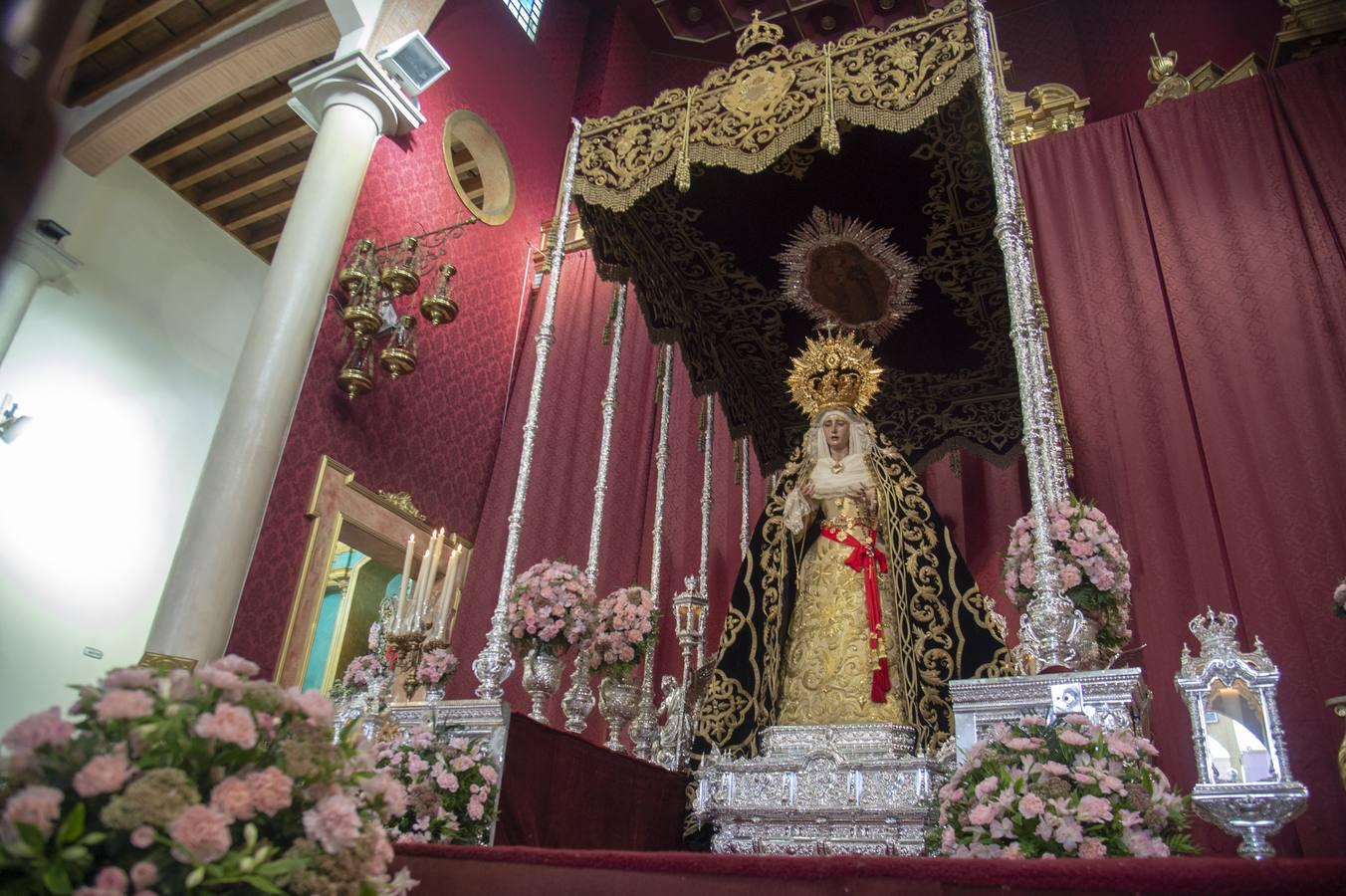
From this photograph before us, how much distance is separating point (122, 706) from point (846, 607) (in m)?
3.96

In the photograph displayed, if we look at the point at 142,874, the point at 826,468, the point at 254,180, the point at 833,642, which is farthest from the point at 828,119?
the point at 254,180

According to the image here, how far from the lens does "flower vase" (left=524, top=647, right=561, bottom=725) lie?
15.4 ft

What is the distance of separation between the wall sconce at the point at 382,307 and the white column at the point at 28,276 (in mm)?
2403

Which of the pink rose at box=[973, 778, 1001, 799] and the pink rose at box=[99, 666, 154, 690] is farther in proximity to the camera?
the pink rose at box=[973, 778, 1001, 799]

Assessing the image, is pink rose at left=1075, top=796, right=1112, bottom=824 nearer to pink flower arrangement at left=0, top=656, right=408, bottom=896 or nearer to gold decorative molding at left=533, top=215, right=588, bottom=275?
pink flower arrangement at left=0, top=656, right=408, bottom=896

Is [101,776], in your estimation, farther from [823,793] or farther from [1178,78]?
[1178,78]

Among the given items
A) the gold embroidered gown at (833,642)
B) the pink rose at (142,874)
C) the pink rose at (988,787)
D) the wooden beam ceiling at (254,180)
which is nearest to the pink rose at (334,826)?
the pink rose at (142,874)

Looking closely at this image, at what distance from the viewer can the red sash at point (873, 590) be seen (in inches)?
186

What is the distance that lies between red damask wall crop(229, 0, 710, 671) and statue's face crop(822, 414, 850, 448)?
12.4 feet

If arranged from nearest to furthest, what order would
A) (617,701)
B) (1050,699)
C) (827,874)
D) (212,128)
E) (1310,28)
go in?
(827,874)
(1050,699)
(617,701)
(1310,28)
(212,128)

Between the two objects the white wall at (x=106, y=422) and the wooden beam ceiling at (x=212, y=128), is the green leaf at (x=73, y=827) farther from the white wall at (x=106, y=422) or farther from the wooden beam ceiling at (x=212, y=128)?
the wooden beam ceiling at (x=212, y=128)

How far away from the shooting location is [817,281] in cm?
591

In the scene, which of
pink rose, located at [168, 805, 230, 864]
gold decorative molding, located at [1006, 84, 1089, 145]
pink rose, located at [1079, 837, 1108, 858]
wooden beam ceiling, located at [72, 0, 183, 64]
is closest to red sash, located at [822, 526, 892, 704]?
pink rose, located at [1079, 837, 1108, 858]

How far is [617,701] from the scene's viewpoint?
511 cm
